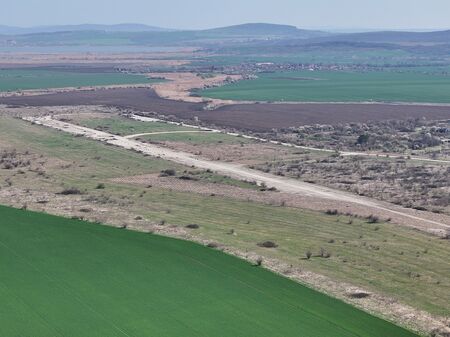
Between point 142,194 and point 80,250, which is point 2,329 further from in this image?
point 142,194

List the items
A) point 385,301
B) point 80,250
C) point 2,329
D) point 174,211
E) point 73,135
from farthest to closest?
1. point 73,135
2. point 174,211
3. point 80,250
4. point 385,301
5. point 2,329

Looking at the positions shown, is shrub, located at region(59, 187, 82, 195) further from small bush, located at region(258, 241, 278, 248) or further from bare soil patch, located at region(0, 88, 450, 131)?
bare soil patch, located at region(0, 88, 450, 131)

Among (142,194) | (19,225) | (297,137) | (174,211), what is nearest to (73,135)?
(297,137)

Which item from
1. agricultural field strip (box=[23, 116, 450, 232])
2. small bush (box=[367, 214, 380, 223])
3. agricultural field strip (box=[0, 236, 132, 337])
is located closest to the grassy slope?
small bush (box=[367, 214, 380, 223])

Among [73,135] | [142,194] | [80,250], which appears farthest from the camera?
[73,135]

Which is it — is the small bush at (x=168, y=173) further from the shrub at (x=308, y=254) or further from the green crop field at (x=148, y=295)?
the shrub at (x=308, y=254)

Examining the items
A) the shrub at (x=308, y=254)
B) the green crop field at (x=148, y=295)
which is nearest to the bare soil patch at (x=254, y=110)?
the shrub at (x=308, y=254)
